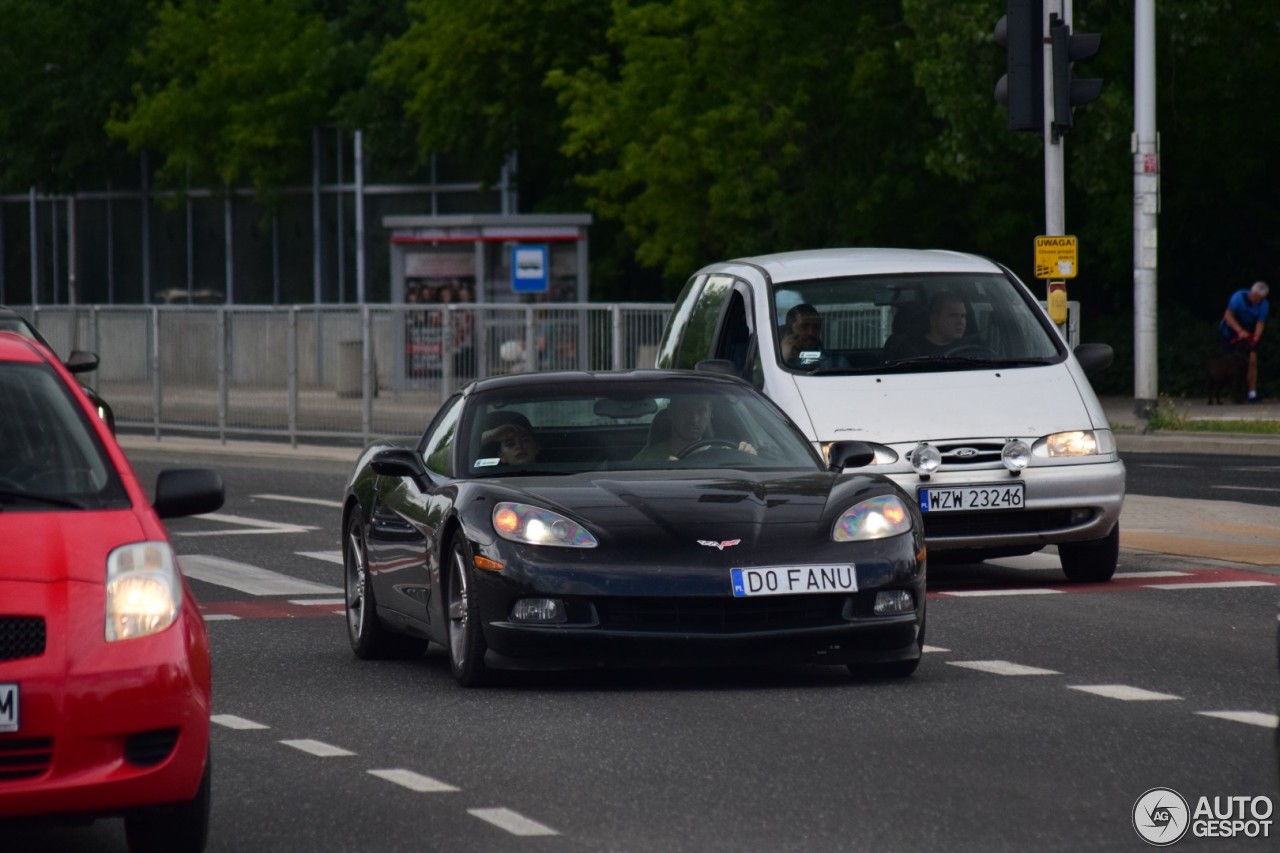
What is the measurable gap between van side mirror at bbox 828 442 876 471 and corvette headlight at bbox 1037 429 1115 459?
3.01 m

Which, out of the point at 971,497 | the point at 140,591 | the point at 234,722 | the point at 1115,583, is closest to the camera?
the point at 140,591

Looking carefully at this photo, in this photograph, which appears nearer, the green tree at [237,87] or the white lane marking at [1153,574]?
the white lane marking at [1153,574]

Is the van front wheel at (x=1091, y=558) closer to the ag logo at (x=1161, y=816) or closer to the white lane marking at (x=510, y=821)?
the ag logo at (x=1161, y=816)

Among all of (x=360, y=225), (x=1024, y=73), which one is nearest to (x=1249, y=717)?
(x=1024, y=73)

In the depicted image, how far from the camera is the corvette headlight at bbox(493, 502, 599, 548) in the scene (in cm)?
972

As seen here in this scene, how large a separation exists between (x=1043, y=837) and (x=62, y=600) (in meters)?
2.51

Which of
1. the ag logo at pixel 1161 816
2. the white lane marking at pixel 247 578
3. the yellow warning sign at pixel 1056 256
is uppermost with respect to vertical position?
the yellow warning sign at pixel 1056 256

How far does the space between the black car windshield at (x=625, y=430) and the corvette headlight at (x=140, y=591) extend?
13.5 feet

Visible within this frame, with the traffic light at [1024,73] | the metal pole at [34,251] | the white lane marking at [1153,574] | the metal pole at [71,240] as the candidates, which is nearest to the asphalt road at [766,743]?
the white lane marking at [1153,574]

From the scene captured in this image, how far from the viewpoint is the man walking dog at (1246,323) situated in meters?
33.7

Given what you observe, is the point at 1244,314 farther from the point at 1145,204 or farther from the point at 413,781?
the point at 413,781

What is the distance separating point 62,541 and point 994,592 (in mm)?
7933

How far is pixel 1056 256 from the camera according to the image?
23141 millimetres

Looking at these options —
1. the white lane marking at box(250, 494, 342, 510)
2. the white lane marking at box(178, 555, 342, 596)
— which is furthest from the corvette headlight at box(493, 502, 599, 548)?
the white lane marking at box(250, 494, 342, 510)
